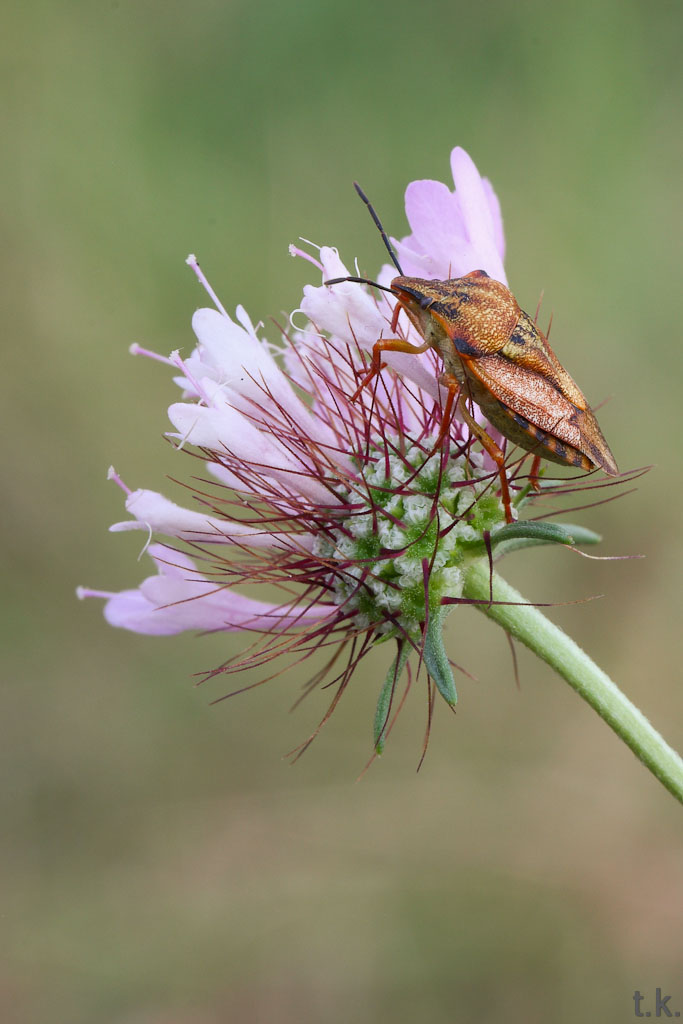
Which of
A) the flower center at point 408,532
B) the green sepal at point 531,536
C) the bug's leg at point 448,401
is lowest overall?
the green sepal at point 531,536

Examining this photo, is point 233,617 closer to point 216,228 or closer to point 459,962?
point 459,962

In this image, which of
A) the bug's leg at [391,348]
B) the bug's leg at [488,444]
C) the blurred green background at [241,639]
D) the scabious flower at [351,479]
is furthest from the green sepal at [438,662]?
the blurred green background at [241,639]

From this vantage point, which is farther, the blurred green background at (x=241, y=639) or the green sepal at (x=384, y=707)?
the blurred green background at (x=241, y=639)

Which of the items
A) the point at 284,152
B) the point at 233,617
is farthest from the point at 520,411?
the point at 284,152

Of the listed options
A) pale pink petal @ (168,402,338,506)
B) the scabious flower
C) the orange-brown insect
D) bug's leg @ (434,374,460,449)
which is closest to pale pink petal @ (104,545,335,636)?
the scabious flower

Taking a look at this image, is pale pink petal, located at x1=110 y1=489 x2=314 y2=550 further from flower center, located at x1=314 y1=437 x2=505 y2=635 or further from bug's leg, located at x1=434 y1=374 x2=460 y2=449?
bug's leg, located at x1=434 y1=374 x2=460 y2=449

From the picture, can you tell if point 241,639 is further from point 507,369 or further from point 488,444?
point 507,369

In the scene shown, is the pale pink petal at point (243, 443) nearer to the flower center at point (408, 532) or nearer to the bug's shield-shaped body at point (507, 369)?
the flower center at point (408, 532)

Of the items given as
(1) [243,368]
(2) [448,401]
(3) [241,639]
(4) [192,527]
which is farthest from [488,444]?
(3) [241,639]
